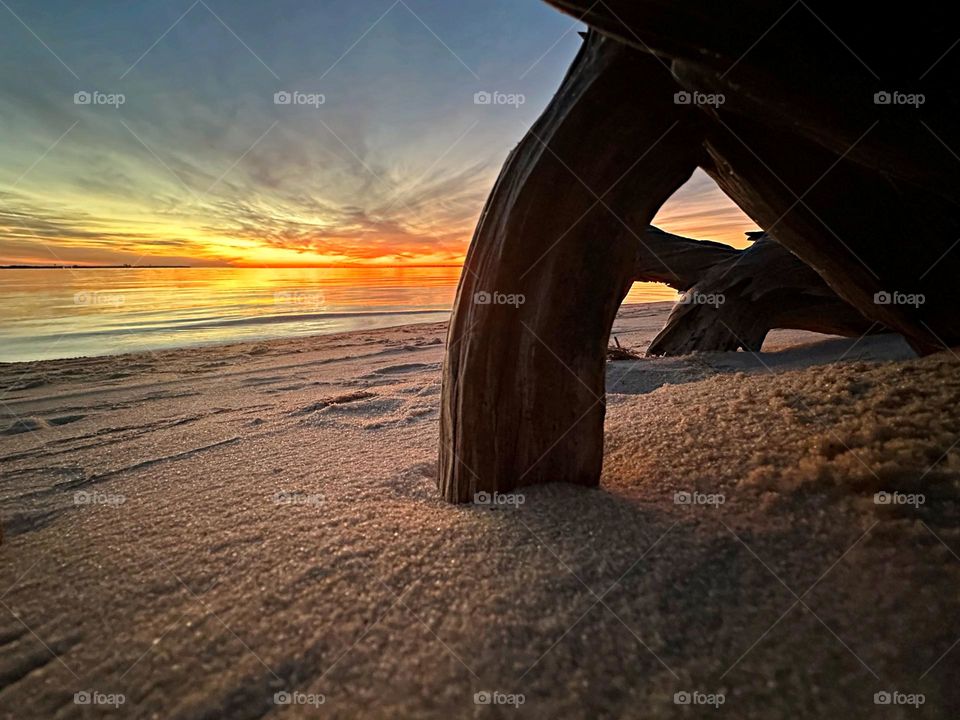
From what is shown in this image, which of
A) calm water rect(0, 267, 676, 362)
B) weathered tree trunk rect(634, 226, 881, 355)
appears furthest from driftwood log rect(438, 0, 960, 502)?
calm water rect(0, 267, 676, 362)

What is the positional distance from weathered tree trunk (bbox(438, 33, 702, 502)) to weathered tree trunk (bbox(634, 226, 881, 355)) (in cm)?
327

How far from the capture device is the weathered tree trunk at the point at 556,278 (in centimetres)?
179

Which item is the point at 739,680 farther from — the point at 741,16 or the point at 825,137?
the point at 741,16

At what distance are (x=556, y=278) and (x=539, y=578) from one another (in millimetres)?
1151

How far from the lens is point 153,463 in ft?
9.54

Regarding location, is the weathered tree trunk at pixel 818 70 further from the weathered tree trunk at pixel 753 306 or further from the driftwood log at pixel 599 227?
the weathered tree trunk at pixel 753 306

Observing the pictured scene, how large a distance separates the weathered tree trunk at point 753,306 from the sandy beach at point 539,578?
2.80 m

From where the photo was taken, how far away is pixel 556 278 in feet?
6.30

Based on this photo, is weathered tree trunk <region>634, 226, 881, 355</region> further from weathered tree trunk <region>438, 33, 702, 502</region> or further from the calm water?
the calm water

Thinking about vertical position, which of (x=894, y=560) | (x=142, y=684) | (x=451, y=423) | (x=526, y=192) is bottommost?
(x=142, y=684)

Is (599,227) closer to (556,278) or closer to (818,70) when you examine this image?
(556,278)

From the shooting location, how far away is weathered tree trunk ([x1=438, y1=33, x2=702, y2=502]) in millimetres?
1788

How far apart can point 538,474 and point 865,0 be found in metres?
1.88

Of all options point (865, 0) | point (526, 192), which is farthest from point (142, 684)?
point (865, 0)
